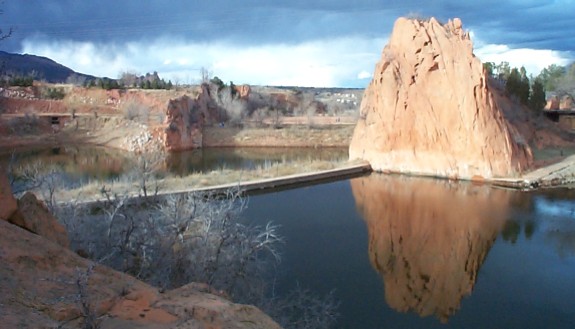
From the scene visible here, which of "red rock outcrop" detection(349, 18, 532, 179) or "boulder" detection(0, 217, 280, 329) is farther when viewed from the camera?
"red rock outcrop" detection(349, 18, 532, 179)

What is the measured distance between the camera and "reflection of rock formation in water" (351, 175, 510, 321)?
11891 mm

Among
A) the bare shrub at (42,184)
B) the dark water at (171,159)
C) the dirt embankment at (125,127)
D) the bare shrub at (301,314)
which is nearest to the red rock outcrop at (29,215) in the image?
the bare shrub at (42,184)

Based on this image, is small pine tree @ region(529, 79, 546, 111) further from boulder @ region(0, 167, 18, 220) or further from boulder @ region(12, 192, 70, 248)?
boulder @ region(0, 167, 18, 220)

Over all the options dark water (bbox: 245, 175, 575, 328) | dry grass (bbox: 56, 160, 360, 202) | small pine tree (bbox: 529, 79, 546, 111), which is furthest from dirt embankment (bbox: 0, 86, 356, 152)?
dark water (bbox: 245, 175, 575, 328)

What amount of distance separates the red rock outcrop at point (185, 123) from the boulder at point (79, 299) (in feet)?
122

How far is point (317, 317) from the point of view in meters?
9.00

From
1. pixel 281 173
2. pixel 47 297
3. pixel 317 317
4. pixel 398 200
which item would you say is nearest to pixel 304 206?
A: pixel 398 200

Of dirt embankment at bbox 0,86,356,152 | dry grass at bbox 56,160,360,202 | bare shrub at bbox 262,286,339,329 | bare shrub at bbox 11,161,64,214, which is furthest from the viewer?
dirt embankment at bbox 0,86,356,152

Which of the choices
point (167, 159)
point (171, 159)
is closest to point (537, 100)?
point (171, 159)

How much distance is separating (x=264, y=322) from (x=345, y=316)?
4.47 m

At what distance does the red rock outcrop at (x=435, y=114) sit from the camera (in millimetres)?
26000

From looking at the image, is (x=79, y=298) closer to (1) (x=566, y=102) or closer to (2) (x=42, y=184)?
(2) (x=42, y=184)

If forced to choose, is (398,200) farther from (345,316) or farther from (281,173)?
(345,316)

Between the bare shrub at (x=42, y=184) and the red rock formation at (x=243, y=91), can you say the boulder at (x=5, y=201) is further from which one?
the red rock formation at (x=243, y=91)
